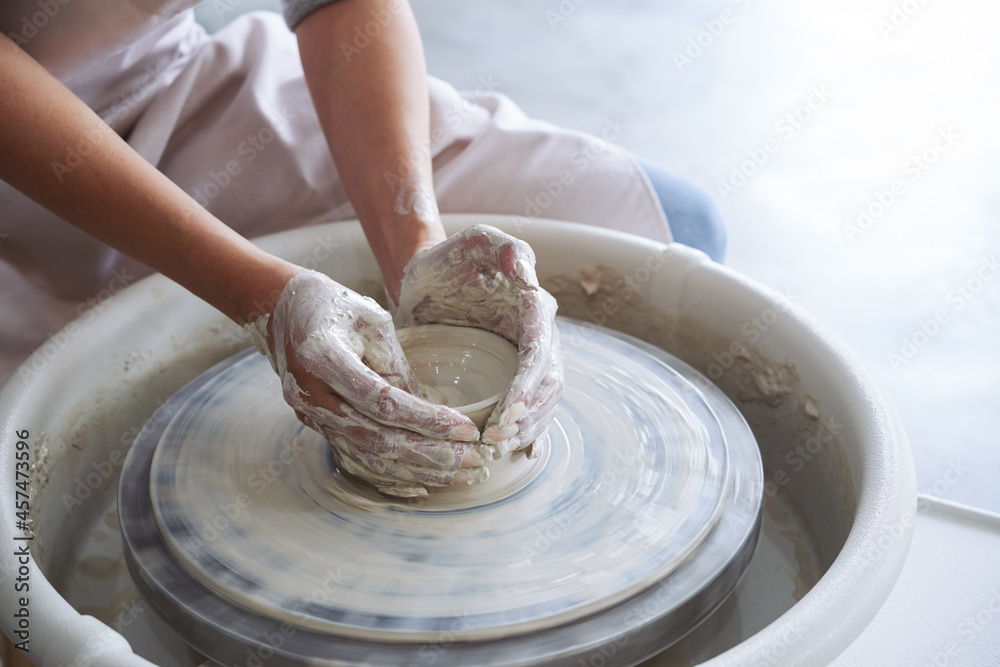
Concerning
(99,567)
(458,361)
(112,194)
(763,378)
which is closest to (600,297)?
(763,378)

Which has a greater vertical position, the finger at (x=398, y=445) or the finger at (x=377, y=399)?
the finger at (x=377, y=399)

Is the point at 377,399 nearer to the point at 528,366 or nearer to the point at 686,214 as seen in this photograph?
the point at 528,366

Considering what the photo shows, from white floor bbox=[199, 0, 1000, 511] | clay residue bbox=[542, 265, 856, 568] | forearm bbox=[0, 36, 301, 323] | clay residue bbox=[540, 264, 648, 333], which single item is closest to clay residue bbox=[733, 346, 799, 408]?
clay residue bbox=[542, 265, 856, 568]

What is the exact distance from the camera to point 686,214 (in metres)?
1.80

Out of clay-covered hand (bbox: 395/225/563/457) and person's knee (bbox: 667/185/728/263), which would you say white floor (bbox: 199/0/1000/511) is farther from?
clay-covered hand (bbox: 395/225/563/457)

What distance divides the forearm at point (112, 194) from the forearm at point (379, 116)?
29cm

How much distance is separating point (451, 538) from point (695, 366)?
0.75 m

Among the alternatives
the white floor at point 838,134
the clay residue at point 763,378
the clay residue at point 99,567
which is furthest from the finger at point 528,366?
the white floor at point 838,134

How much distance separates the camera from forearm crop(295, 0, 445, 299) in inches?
58.7

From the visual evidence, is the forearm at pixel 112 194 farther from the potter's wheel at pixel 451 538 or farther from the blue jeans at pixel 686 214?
the blue jeans at pixel 686 214

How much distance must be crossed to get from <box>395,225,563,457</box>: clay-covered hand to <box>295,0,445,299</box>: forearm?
0.14 m

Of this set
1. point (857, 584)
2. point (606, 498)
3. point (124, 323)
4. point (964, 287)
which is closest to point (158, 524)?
point (124, 323)

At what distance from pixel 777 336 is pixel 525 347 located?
509 millimetres

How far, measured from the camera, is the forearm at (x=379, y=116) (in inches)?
58.7
